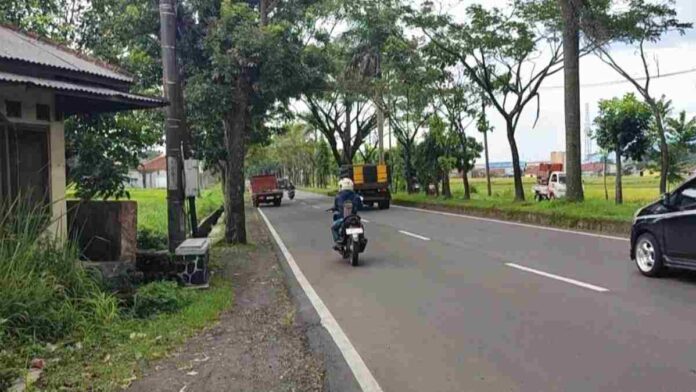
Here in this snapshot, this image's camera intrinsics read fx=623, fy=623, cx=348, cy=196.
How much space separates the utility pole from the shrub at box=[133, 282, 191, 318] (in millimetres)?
2552

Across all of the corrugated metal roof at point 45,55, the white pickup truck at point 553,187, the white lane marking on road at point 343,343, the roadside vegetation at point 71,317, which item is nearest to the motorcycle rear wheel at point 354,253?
the white lane marking on road at point 343,343

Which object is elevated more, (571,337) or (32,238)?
(32,238)

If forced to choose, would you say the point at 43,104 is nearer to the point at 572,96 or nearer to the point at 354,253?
the point at 354,253

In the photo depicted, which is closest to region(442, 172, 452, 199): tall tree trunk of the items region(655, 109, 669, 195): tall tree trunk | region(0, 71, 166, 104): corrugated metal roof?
region(655, 109, 669, 195): tall tree trunk

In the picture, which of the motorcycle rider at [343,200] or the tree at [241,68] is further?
the tree at [241,68]

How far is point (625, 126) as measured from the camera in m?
23.9

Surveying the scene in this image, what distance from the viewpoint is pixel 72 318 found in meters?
6.59

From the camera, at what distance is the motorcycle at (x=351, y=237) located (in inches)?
466

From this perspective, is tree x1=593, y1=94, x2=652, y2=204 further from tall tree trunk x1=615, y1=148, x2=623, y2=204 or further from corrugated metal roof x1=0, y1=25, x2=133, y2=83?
corrugated metal roof x1=0, y1=25, x2=133, y2=83

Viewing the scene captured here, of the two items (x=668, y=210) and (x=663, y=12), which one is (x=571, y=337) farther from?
(x=663, y=12)

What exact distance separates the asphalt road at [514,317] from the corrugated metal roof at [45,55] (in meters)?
4.63

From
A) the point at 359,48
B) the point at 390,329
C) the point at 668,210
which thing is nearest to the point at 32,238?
the point at 390,329

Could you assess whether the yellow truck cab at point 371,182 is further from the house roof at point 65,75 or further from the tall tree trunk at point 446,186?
the house roof at point 65,75

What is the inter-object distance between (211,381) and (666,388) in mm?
3613
